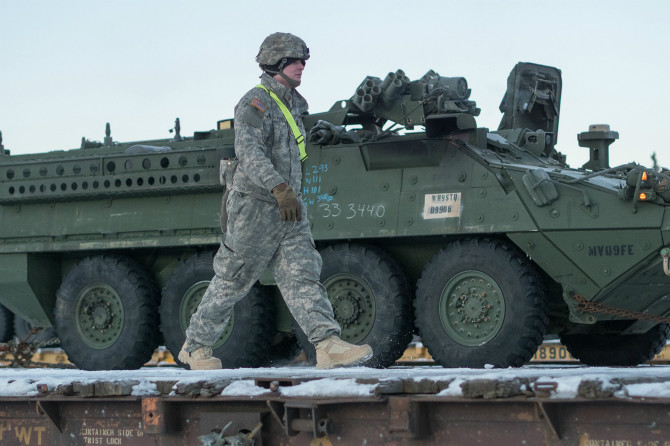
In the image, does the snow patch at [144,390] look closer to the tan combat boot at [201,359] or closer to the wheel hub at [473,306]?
the tan combat boot at [201,359]

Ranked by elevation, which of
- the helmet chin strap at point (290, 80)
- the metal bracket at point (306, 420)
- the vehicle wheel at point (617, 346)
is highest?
the helmet chin strap at point (290, 80)

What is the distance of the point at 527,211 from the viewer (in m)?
9.09

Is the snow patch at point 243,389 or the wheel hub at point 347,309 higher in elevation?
the wheel hub at point 347,309

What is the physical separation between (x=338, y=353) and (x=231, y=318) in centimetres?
354

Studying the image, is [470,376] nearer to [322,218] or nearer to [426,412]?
[426,412]

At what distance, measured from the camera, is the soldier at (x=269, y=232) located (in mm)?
7168

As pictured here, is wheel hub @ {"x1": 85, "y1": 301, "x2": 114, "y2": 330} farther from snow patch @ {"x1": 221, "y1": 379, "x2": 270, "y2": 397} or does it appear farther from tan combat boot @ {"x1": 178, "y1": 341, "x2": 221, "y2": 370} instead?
snow patch @ {"x1": 221, "y1": 379, "x2": 270, "y2": 397}

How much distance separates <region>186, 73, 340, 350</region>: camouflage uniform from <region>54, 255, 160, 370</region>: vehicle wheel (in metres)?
3.65

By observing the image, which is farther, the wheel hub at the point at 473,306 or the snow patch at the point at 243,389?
the wheel hub at the point at 473,306

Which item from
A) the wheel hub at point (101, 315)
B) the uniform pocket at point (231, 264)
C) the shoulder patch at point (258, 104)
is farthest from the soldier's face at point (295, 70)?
the wheel hub at point (101, 315)

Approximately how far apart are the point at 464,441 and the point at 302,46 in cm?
309

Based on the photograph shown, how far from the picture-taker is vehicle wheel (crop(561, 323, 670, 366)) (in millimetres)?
10453

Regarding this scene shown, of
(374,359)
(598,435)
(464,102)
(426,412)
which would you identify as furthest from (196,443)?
(464,102)

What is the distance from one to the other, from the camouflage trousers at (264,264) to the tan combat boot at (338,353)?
0.29 feet
